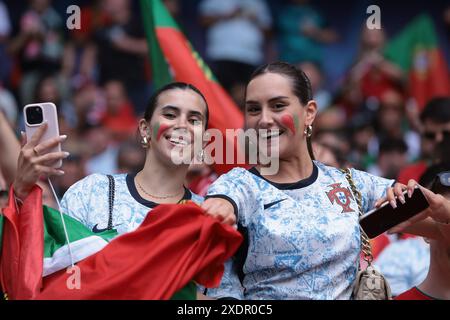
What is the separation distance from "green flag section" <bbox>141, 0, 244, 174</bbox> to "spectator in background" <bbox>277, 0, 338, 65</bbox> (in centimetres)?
454

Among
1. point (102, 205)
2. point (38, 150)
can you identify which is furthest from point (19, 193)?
point (102, 205)

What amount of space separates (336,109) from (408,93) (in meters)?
0.81

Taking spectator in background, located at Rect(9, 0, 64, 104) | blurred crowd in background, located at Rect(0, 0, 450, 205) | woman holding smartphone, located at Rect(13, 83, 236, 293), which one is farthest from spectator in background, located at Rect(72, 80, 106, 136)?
woman holding smartphone, located at Rect(13, 83, 236, 293)

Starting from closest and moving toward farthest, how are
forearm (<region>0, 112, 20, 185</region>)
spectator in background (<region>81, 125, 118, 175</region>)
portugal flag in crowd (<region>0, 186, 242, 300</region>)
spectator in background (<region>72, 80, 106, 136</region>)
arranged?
portugal flag in crowd (<region>0, 186, 242, 300</region>) → forearm (<region>0, 112, 20, 185</region>) → spectator in background (<region>81, 125, 118, 175</region>) → spectator in background (<region>72, 80, 106, 136</region>)

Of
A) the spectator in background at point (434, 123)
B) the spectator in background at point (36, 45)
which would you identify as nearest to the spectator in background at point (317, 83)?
the spectator in background at point (36, 45)

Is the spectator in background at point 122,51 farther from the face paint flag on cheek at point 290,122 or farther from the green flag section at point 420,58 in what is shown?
the face paint flag on cheek at point 290,122

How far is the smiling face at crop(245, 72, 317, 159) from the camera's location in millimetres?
4309

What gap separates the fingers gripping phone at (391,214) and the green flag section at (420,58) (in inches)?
262

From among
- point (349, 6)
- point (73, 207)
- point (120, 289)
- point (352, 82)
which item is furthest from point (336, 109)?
point (120, 289)

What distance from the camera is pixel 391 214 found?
417 cm

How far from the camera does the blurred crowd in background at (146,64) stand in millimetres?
10000

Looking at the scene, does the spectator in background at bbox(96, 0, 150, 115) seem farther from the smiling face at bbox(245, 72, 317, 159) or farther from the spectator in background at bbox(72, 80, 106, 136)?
the smiling face at bbox(245, 72, 317, 159)

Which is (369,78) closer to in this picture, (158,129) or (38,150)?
(158,129)

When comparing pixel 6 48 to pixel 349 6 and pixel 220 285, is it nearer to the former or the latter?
pixel 349 6
